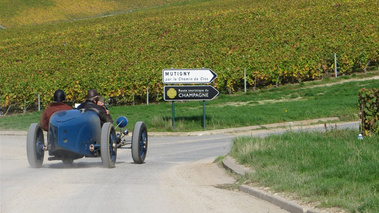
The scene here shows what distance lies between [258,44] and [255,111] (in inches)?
775

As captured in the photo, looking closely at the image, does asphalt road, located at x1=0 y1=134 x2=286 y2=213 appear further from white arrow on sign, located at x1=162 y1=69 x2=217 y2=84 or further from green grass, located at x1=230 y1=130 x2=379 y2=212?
white arrow on sign, located at x1=162 y1=69 x2=217 y2=84

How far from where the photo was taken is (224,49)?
46875 mm

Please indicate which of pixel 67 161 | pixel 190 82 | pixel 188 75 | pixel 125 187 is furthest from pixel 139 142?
pixel 190 82

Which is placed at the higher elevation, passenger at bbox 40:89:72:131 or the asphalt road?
passenger at bbox 40:89:72:131

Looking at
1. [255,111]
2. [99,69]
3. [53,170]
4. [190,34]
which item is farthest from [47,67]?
[53,170]

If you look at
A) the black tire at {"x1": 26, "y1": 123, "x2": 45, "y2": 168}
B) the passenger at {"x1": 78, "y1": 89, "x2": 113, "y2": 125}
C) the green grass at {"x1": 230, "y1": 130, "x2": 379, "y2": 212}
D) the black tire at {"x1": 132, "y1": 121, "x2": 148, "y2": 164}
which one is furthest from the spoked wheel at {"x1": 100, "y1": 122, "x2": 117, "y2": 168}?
the green grass at {"x1": 230, "y1": 130, "x2": 379, "y2": 212}

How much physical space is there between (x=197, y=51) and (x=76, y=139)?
35306 mm

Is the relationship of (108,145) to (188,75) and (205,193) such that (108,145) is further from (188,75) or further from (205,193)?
(188,75)

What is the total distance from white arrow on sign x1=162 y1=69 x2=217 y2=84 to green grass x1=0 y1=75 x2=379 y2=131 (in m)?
1.64

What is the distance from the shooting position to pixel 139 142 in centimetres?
1442

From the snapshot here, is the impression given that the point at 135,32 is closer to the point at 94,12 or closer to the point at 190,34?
the point at 190,34

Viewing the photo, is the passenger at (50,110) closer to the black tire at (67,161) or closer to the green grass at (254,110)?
the black tire at (67,161)

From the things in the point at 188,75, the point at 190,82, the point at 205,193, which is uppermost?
the point at 188,75

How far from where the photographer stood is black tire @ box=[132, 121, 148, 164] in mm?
14312
